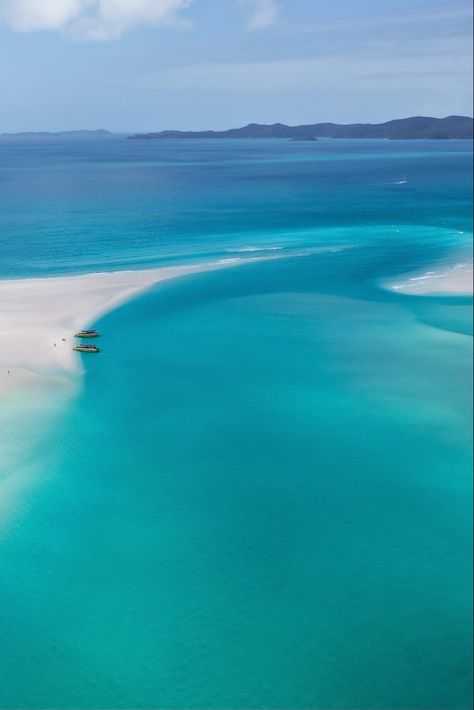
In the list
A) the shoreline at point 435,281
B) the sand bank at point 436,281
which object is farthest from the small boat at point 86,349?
the sand bank at point 436,281

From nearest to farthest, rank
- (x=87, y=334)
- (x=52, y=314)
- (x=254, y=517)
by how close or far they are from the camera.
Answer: (x=254, y=517), (x=87, y=334), (x=52, y=314)

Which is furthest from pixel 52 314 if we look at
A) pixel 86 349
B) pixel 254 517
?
pixel 254 517

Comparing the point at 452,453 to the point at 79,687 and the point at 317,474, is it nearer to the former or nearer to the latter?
the point at 317,474

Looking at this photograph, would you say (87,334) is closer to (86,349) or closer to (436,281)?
(86,349)

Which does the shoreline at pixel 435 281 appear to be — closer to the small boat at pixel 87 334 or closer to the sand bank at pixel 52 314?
the sand bank at pixel 52 314

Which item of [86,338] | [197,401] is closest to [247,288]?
[86,338]

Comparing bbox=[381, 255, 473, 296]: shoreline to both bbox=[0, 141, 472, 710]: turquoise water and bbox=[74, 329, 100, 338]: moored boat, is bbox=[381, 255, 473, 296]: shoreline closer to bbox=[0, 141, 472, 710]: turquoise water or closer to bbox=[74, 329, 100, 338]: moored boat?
bbox=[0, 141, 472, 710]: turquoise water
